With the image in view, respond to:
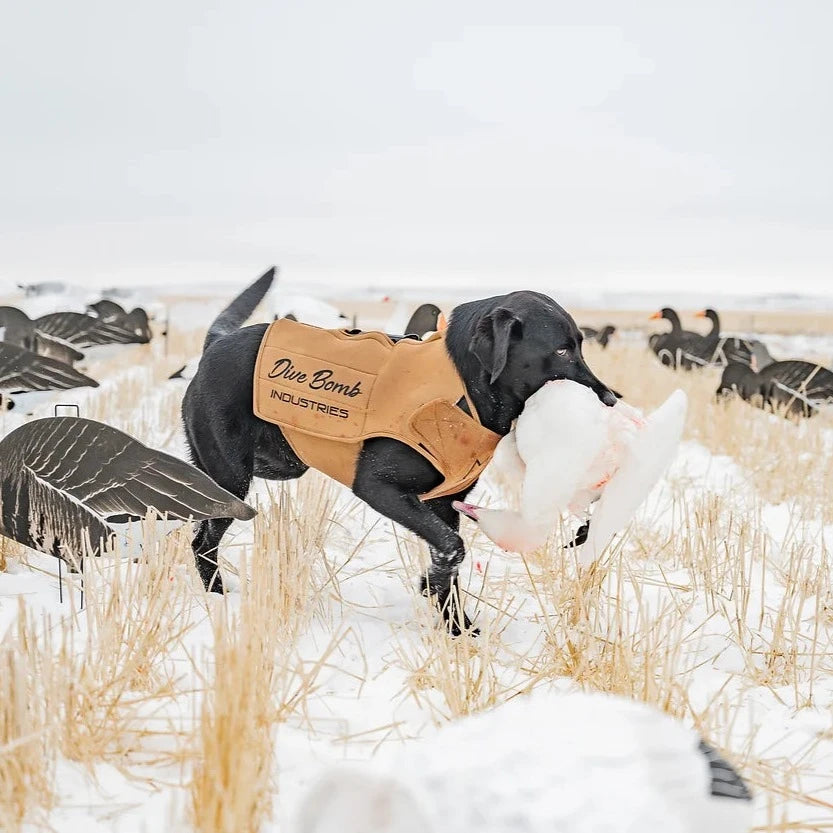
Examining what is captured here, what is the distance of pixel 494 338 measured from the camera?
8.74ft

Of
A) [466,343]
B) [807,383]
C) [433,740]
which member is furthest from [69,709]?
[807,383]

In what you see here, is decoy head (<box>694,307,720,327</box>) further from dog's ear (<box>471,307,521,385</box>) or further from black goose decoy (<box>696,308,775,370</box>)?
dog's ear (<box>471,307,521,385</box>)

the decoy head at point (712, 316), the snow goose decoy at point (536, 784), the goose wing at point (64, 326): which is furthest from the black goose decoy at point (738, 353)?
the snow goose decoy at point (536, 784)

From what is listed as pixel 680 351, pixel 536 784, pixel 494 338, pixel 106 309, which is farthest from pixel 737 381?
pixel 106 309

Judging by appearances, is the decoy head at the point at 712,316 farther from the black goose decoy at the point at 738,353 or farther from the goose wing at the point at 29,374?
the goose wing at the point at 29,374

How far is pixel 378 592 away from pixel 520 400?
1060 mm

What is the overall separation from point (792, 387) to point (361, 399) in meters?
6.21

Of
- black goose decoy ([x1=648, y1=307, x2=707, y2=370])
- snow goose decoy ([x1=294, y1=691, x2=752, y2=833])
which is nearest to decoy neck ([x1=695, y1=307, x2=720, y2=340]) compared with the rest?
black goose decoy ([x1=648, y1=307, x2=707, y2=370])

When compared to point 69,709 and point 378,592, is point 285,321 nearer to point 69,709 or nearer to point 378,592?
point 378,592

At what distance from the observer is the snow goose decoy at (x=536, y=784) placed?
108 cm

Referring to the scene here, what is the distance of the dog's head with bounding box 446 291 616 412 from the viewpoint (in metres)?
2.65

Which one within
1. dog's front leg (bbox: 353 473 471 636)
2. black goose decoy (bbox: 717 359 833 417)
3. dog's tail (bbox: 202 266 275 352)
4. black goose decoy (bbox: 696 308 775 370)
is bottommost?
dog's front leg (bbox: 353 473 471 636)

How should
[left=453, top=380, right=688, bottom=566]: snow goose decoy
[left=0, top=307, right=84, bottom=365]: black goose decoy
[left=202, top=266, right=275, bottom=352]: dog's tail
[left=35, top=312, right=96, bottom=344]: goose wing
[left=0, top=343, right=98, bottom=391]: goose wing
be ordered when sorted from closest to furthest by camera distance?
[left=453, top=380, right=688, bottom=566]: snow goose decoy < [left=202, top=266, right=275, bottom=352]: dog's tail < [left=0, top=343, right=98, bottom=391]: goose wing < [left=0, top=307, right=84, bottom=365]: black goose decoy < [left=35, top=312, right=96, bottom=344]: goose wing

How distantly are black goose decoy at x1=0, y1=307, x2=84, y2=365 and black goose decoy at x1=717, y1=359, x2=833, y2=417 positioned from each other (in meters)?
6.02
